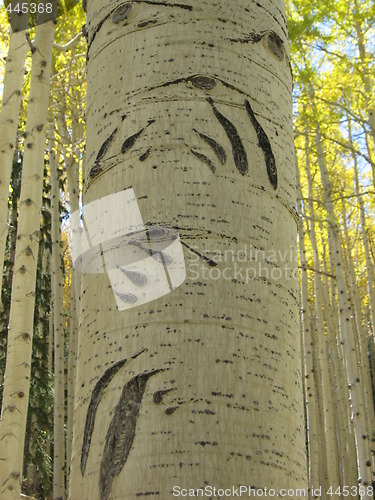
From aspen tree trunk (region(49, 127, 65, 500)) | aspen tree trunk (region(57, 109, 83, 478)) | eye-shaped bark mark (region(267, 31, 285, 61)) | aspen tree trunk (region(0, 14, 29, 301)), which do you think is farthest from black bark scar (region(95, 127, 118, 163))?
aspen tree trunk (region(49, 127, 65, 500))

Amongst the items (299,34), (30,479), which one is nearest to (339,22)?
(299,34)

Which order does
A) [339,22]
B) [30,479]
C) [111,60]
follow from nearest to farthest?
[111,60], [339,22], [30,479]

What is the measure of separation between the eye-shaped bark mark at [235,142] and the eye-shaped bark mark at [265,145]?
1.5 inches

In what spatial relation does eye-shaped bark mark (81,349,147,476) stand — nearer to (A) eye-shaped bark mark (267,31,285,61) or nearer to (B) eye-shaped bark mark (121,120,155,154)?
Answer: (B) eye-shaped bark mark (121,120,155,154)

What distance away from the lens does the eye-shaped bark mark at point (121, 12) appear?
871mm

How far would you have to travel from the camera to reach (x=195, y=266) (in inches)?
27.7

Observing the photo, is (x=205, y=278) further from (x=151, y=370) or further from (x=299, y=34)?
(x=299, y=34)

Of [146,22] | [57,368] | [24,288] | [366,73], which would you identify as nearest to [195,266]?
[146,22]

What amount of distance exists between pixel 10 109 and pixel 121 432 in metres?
3.02

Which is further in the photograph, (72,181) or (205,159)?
→ (72,181)

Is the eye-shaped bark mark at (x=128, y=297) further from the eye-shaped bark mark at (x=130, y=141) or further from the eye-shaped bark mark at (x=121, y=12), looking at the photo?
the eye-shaped bark mark at (x=121, y=12)

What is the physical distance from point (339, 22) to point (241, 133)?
23.7ft

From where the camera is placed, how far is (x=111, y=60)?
86cm

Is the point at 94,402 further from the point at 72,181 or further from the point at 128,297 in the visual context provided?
→ the point at 72,181
